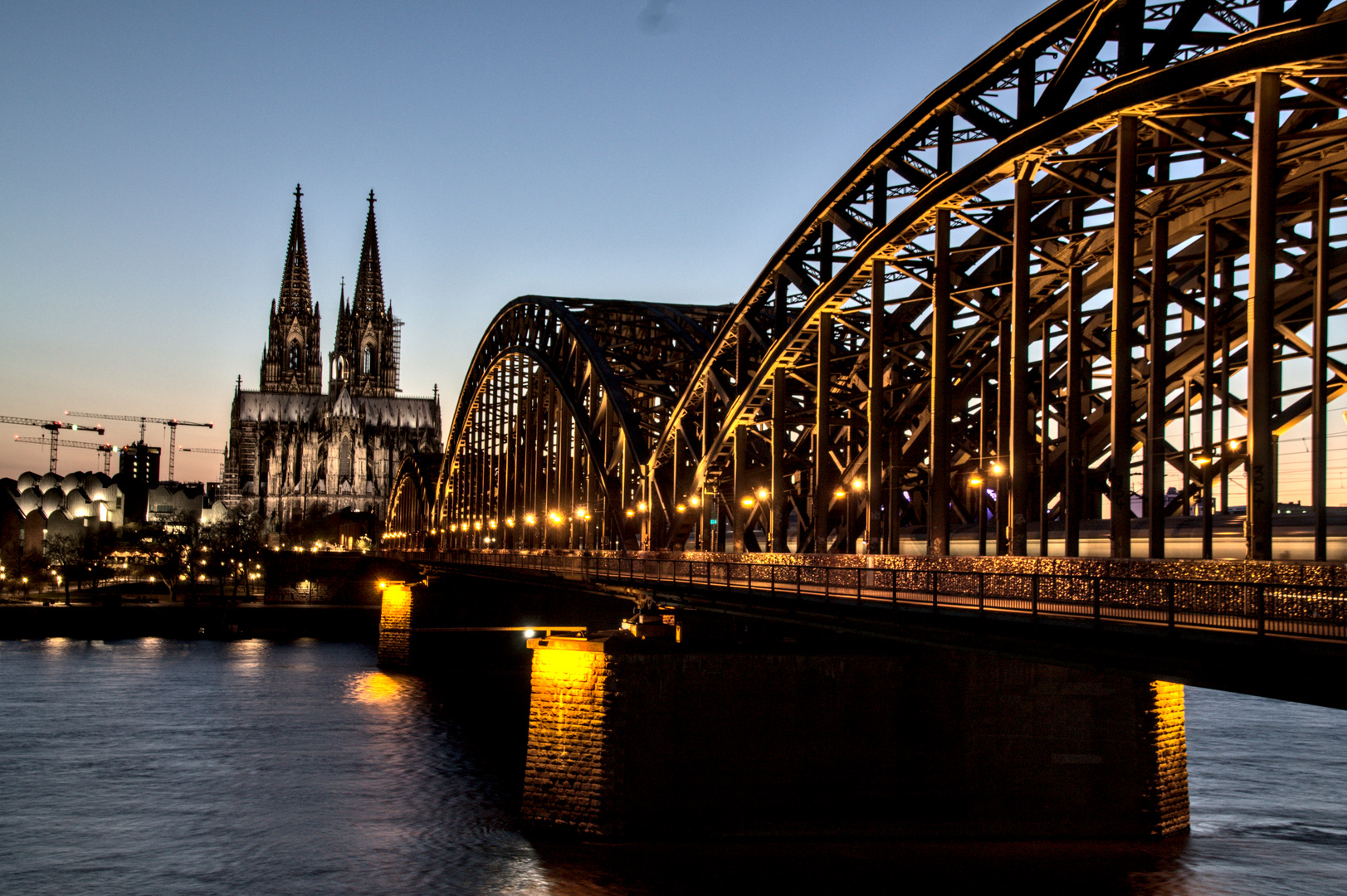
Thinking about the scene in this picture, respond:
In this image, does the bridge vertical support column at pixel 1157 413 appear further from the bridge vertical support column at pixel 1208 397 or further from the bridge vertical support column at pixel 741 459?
the bridge vertical support column at pixel 741 459

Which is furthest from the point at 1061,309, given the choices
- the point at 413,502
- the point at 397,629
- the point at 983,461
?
the point at 413,502

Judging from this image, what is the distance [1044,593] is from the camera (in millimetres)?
22062

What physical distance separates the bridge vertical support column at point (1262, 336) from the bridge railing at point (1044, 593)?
2.75 metres

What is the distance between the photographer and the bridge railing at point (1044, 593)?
1678 cm

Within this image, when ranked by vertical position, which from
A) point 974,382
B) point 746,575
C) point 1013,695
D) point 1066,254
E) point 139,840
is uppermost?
point 1066,254

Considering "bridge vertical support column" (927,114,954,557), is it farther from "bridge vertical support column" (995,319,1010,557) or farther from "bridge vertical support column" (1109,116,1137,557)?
"bridge vertical support column" (1109,116,1137,557)

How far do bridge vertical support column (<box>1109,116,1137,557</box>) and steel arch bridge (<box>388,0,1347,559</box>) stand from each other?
0.18 ft

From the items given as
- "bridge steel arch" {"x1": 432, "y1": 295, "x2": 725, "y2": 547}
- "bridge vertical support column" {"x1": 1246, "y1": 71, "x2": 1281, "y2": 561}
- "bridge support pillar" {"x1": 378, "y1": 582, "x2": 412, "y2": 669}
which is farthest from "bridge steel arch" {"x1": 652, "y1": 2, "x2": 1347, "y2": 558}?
"bridge support pillar" {"x1": 378, "y1": 582, "x2": 412, "y2": 669}

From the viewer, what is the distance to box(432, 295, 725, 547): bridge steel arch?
225ft

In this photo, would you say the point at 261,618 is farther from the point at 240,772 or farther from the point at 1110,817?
the point at 1110,817

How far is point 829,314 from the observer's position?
41844mm

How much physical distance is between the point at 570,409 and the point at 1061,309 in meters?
38.4

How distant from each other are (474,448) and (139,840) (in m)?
76.8

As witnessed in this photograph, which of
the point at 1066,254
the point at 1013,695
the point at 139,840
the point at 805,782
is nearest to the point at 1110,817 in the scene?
the point at 1013,695
